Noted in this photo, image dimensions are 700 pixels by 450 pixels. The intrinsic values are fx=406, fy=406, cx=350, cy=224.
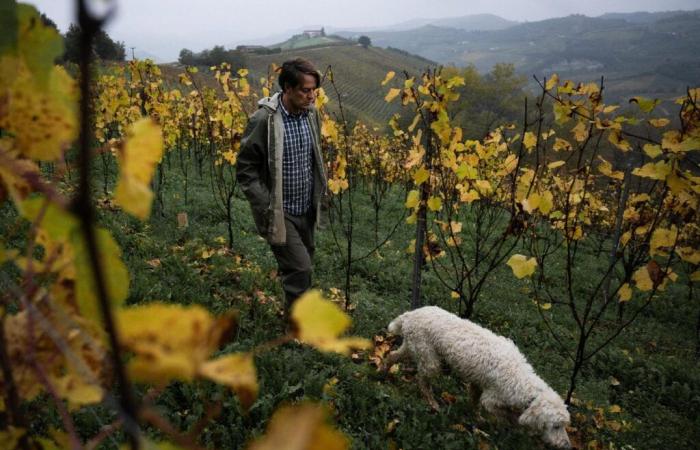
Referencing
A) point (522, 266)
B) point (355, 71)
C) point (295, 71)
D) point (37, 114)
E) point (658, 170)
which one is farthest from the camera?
point (355, 71)

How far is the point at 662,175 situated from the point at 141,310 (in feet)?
8.54

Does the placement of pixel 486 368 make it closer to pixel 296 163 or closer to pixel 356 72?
pixel 296 163

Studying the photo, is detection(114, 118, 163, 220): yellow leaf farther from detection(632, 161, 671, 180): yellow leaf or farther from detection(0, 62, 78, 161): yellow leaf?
detection(632, 161, 671, 180): yellow leaf

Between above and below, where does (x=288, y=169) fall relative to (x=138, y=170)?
below

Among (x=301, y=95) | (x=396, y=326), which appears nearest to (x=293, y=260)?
(x=396, y=326)

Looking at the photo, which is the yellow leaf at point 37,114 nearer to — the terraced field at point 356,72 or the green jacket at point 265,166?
the green jacket at point 265,166

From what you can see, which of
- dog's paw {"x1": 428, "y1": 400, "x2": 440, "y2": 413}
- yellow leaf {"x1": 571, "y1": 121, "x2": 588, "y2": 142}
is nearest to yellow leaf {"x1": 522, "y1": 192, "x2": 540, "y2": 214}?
yellow leaf {"x1": 571, "y1": 121, "x2": 588, "y2": 142}

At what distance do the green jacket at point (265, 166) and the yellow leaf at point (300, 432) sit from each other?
3.09 metres

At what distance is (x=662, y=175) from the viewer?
215cm

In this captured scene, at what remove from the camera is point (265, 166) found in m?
3.53

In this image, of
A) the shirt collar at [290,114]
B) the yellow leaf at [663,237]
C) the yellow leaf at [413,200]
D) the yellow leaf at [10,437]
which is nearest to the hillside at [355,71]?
the shirt collar at [290,114]

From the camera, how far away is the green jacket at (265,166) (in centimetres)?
333

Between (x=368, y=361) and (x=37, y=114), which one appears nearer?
(x=37, y=114)

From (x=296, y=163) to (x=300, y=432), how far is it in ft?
11.4
